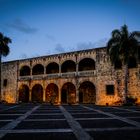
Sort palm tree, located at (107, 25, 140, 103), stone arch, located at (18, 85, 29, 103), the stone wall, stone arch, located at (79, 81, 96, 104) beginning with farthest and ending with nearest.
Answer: the stone wall
stone arch, located at (18, 85, 29, 103)
stone arch, located at (79, 81, 96, 104)
palm tree, located at (107, 25, 140, 103)

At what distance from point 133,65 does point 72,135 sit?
22245mm

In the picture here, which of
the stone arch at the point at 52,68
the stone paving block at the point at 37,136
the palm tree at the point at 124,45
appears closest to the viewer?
the stone paving block at the point at 37,136

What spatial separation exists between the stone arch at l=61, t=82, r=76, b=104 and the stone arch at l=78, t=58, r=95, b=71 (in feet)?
11.1

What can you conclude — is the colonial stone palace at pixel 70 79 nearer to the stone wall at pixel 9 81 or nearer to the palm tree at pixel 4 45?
the stone wall at pixel 9 81

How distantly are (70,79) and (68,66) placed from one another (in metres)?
3.25

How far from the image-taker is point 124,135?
20.6 ft

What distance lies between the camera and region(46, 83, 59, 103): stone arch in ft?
115

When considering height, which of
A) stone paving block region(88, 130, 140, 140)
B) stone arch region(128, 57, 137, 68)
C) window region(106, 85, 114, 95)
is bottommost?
stone paving block region(88, 130, 140, 140)

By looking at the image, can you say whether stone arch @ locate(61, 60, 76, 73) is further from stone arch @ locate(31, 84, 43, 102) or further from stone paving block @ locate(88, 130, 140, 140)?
stone paving block @ locate(88, 130, 140, 140)

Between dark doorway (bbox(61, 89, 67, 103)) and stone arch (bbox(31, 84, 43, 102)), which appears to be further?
stone arch (bbox(31, 84, 43, 102))

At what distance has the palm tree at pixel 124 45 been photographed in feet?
77.7

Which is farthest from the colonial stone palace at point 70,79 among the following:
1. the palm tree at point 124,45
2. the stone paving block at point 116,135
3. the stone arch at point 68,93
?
the stone paving block at point 116,135

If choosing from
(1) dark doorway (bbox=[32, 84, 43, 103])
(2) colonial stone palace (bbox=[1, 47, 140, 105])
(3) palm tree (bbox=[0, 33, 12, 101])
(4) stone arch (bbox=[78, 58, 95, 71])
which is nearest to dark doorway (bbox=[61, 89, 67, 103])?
(2) colonial stone palace (bbox=[1, 47, 140, 105])

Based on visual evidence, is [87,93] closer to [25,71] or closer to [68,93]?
[68,93]
